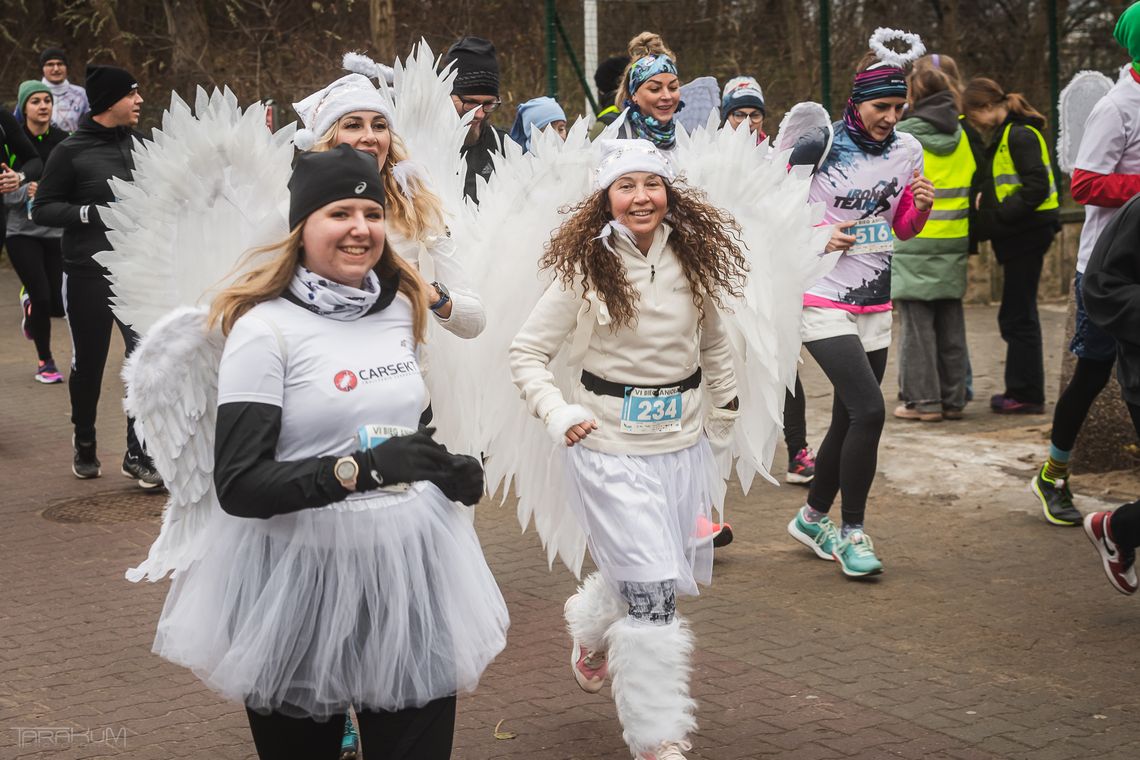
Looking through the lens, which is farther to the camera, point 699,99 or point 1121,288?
point 699,99

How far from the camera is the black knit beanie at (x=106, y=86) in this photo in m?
7.79

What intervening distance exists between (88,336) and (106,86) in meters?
1.36

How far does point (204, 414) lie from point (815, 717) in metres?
2.31

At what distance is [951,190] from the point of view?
382 inches

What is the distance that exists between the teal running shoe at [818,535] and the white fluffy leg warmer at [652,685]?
2.28 meters

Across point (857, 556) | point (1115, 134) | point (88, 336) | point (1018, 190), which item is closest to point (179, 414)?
point (857, 556)

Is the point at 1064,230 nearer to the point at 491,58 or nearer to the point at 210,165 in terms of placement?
the point at 491,58

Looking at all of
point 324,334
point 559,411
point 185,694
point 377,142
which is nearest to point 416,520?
point 324,334

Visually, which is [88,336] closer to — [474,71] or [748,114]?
[474,71]

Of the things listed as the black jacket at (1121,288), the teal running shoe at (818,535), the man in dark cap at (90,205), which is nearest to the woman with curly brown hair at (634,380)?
the black jacket at (1121,288)

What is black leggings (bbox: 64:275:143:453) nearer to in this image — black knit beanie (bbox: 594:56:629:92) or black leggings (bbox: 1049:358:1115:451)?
black knit beanie (bbox: 594:56:629:92)

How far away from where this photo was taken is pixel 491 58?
A: 23.6 ft

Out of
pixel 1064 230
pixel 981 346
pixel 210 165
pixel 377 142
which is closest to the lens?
pixel 210 165

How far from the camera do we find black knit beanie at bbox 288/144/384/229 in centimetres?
342
